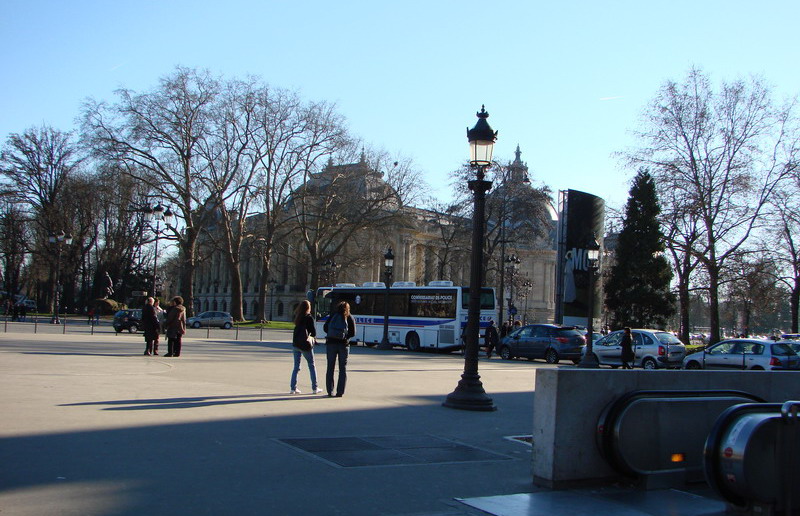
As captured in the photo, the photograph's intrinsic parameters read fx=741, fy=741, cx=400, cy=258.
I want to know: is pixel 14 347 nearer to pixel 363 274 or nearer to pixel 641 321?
pixel 641 321

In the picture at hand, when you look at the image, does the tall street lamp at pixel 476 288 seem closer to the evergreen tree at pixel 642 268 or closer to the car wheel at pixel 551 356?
the car wheel at pixel 551 356

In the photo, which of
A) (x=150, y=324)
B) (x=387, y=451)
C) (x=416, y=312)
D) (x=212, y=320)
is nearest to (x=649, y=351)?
(x=416, y=312)

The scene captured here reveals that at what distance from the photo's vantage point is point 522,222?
5519 cm

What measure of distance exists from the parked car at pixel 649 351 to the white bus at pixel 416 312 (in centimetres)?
695

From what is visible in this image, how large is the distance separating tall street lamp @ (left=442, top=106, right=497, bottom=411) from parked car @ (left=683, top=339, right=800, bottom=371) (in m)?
15.2

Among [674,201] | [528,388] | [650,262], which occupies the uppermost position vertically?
[674,201]

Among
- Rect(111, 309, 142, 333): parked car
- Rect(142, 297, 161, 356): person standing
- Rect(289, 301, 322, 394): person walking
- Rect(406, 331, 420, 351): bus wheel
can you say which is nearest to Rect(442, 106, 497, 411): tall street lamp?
Rect(289, 301, 322, 394): person walking

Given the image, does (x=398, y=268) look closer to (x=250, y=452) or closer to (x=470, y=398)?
(x=470, y=398)

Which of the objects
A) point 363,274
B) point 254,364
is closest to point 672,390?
point 254,364

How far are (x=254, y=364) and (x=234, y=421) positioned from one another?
1176 cm

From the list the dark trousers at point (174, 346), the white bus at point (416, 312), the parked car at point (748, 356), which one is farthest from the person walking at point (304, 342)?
the white bus at point (416, 312)

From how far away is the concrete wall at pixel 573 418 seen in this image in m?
6.97

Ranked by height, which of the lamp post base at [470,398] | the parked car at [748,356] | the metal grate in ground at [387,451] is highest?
the parked car at [748,356]

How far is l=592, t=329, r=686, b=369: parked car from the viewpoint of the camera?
94.2ft
